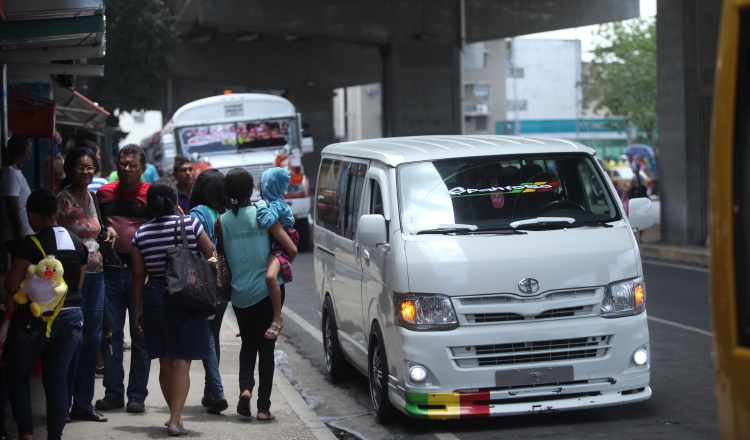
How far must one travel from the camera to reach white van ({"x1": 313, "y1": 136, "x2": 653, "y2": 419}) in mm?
6773

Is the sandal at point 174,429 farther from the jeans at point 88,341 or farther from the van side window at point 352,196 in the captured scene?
the van side window at point 352,196

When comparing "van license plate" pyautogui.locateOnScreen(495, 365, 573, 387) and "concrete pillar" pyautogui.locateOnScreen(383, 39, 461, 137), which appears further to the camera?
"concrete pillar" pyautogui.locateOnScreen(383, 39, 461, 137)

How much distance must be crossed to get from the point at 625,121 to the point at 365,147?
50389 mm

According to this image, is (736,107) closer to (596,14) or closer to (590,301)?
(590,301)

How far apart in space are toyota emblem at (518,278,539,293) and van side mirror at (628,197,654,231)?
111cm

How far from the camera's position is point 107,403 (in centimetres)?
Answer: 777

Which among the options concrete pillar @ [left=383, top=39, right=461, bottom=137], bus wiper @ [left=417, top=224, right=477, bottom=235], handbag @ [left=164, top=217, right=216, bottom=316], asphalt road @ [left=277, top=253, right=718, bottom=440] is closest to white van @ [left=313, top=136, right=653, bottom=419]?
bus wiper @ [left=417, top=224, right=477, bottom=235]

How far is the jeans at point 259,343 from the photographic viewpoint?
7.51m

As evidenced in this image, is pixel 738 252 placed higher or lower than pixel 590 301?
higher

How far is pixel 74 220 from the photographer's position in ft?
23.4

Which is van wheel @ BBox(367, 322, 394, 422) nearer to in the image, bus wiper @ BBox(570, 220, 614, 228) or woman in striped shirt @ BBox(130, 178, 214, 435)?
woman in striped shirt @ BBox(130, 178, 214, 435)

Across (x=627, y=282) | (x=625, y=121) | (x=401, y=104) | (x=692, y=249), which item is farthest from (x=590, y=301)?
(x=625, y=121)

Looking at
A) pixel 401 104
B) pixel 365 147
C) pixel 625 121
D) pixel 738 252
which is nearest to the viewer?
pixel 738 252

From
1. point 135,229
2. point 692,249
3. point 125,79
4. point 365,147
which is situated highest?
point 125,79
